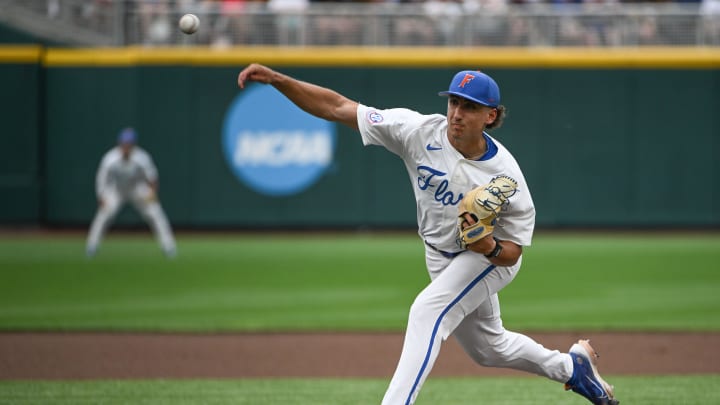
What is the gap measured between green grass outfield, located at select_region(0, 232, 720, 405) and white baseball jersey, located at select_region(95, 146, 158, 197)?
1.06 meters

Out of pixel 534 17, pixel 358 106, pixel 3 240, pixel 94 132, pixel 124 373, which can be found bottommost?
pixel 3 240

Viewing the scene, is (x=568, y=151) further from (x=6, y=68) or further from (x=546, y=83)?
(x=6, y=68)

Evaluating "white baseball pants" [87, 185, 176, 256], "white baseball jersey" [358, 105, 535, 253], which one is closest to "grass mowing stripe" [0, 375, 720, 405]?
"white baseball jersey" [358, 105, 535, 253]

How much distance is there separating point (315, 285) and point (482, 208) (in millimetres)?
8161

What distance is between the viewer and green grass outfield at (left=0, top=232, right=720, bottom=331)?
34.5 feet

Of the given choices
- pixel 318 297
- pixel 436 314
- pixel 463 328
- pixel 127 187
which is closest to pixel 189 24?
pixel 436 314

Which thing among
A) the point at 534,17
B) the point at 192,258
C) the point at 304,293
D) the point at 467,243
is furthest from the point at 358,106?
the point at 534,17

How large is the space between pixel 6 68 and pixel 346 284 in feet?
32.7

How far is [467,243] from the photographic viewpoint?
5.01 metres

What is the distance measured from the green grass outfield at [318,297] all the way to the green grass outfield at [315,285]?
0.02 metres

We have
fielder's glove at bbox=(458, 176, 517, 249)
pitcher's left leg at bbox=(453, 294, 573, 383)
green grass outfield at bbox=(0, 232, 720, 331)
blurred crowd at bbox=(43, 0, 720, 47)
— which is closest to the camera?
fielder's glove at bbox=(458, 176, 517, 249)

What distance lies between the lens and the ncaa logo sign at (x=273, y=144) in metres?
19.5

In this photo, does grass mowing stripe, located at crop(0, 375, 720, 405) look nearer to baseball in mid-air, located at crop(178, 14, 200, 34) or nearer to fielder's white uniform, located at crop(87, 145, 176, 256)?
baseball in mid-air, located at crop(178, 14, 200, 34)

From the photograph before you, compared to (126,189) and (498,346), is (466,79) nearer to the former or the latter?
(498,346)
